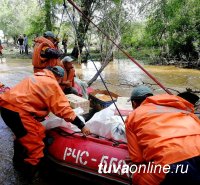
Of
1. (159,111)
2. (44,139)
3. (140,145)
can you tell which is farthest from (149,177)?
(44,139)

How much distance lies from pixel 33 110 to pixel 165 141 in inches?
72.0

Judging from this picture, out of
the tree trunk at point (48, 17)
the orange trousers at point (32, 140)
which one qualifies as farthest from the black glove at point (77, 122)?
the tree trunk at point (48, 17)

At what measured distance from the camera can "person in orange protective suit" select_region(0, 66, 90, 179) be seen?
3.85 m

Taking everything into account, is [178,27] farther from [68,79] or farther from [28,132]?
[28,132]

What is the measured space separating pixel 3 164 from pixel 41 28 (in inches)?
742

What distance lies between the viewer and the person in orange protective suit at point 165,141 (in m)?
2.65

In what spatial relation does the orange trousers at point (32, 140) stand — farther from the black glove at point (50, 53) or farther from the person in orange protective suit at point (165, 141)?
the black glove at point (50, 53)

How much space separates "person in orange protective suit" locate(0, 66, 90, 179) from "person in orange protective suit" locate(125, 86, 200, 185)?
1033 millimetres

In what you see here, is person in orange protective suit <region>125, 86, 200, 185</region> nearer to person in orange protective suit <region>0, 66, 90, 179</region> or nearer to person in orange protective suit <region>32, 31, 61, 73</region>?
person in orange protective suit <region>0, 66, 90, 179</region>

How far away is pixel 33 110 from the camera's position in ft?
12.8

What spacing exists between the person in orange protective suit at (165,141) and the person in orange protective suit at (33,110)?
1.03 m

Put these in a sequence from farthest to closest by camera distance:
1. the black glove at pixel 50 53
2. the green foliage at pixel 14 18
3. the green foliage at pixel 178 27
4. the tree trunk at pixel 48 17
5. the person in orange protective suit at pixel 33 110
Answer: the green foliage at pixel 14 18
the tree trunk at pixel 48 17
the green foliage at pixel 178 27
the black glove at pixel 50 53
the person in orange protective suit at pixel 33 110

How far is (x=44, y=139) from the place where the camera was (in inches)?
165

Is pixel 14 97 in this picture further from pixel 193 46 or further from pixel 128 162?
pixel 193 46
